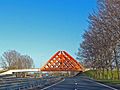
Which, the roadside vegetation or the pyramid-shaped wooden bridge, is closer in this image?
the roadside vegetation

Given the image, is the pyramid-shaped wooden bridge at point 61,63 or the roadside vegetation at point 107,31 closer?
the roadside vegetation at point 107,31

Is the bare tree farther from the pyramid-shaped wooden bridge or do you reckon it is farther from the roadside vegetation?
the roadside vegetation

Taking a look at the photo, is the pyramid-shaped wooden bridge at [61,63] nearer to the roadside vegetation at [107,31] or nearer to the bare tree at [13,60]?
the bare tree at [13,60]

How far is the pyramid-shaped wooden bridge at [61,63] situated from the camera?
188 metres

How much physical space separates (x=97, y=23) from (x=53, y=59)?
441ft

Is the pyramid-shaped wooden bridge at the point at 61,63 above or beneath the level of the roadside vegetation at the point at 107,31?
above

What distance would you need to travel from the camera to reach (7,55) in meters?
175

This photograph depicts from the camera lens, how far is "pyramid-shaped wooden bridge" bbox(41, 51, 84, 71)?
188 metres

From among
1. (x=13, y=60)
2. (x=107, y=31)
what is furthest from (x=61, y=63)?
(x=107, y=31)

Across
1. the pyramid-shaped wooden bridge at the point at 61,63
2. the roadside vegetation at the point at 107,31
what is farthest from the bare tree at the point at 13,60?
the roadside vegetation at the point at 107,31

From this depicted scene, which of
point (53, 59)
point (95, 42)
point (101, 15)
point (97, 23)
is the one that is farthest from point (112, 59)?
point (53, 59)

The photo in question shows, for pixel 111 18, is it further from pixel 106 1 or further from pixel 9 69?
pixel 9 69

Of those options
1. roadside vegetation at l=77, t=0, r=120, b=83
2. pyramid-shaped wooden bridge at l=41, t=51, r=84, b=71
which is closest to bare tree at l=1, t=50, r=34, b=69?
pyramid-shaped wooden bridge at l=41, t=51, r=84, b=71

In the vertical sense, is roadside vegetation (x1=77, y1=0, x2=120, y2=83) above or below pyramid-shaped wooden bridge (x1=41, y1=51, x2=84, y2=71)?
below
